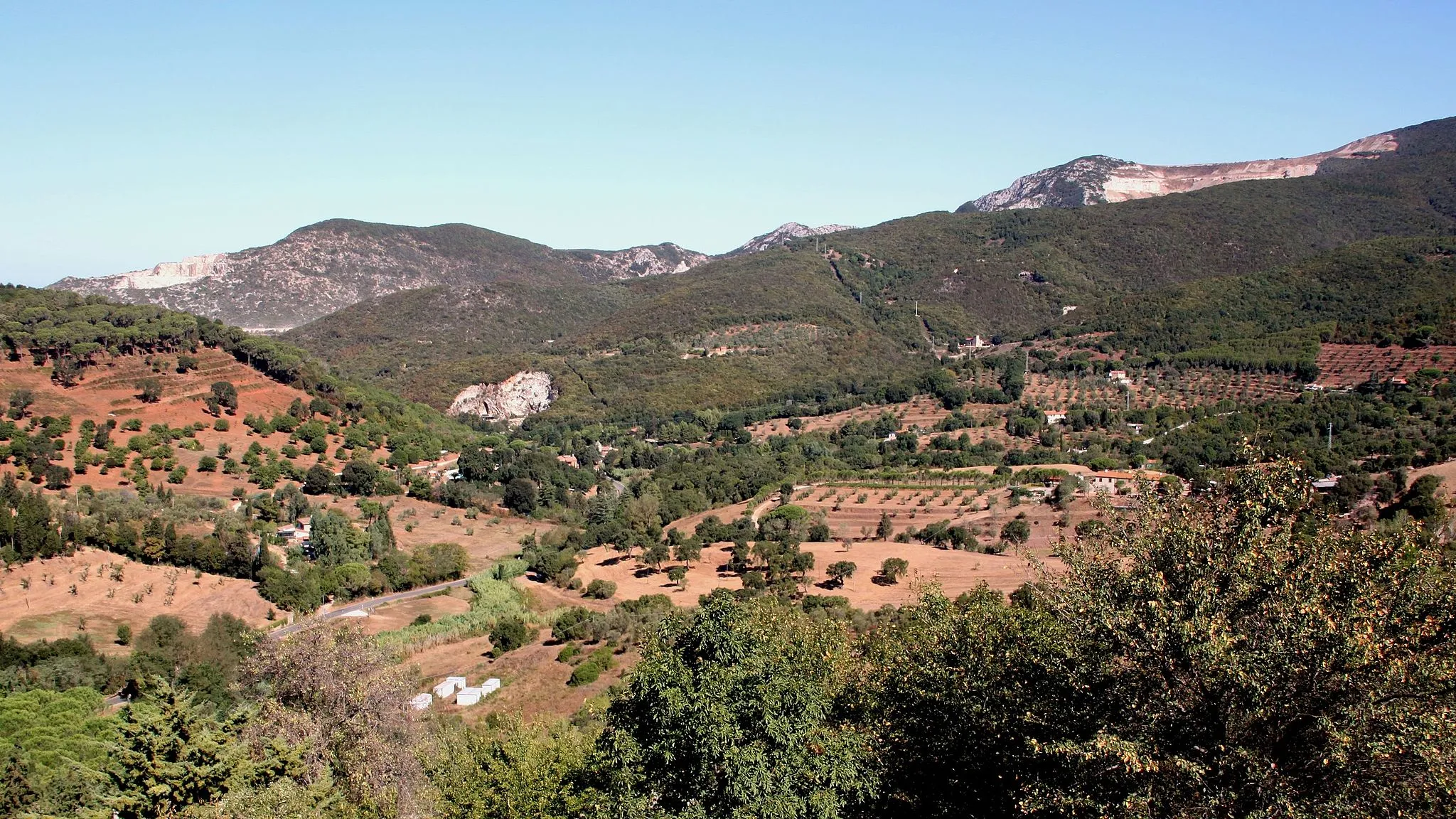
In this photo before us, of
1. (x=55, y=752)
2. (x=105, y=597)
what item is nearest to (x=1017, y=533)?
(x=55, y=752)

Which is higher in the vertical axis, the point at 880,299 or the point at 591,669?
the point at 880,299

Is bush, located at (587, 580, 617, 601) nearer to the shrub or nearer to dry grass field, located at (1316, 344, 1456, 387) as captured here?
the shrub

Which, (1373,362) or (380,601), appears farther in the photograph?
(1373,362)

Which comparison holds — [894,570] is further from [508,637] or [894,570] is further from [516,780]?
[516,780]

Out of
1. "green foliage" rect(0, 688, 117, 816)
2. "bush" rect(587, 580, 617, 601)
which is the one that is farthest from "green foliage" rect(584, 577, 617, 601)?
"green foliage" rect(0, 688, 117, 816)

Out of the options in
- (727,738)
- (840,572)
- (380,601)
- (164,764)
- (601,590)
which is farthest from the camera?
(380,601)
